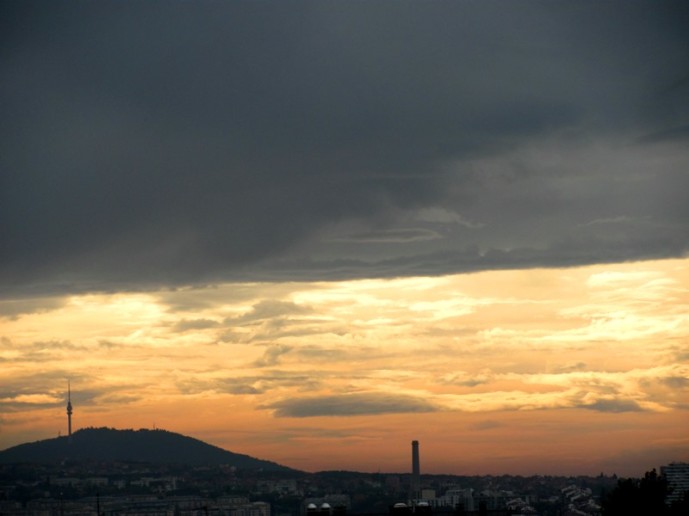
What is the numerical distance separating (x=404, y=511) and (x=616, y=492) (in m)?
78.5

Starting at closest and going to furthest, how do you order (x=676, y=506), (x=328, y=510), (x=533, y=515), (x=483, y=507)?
(x=483, y=507), (x=328, y=510), (x=676, y=506), (x=533, y=515)

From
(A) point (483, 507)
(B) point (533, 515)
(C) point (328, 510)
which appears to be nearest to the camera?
(A) point (483, 507)

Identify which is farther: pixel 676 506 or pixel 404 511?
pixel 676 506

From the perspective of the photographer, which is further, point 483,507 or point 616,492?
point 616,492

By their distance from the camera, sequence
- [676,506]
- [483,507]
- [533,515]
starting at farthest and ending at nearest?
[533,515] < [676,506] < [483,507]

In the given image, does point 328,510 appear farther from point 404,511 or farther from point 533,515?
point 533,515

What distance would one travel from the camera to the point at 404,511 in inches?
4313

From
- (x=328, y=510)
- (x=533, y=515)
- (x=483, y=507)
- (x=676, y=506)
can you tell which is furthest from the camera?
(x=533, y=515)

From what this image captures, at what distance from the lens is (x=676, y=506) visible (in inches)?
6358

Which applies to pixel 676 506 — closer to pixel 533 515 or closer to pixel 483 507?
pixel 533 515

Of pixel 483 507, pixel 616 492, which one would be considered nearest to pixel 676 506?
pixel 616 492

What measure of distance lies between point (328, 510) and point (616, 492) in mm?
76034

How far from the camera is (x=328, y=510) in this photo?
379 feet

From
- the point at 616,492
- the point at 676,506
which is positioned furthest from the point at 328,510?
the point at 616,492
